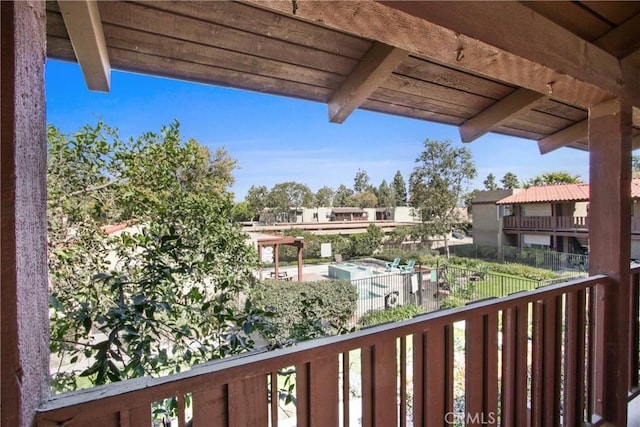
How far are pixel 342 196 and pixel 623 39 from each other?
24.4ft

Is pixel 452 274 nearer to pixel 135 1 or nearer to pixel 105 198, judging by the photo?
pixel 105 198

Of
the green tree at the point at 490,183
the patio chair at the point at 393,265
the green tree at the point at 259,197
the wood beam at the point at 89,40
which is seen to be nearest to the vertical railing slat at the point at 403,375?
the wood beam at the point at 89,40

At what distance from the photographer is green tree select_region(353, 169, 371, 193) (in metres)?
11.3

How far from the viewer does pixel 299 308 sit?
203 centimetres

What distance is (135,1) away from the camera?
0.79m

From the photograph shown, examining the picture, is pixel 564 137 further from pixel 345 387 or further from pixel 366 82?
pixel 345 387

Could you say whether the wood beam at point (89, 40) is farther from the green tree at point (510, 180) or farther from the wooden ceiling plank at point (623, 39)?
the green tree at point (510, 180)

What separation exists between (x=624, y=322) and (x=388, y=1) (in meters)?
1.81

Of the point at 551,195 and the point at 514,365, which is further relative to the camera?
the point at 551,195

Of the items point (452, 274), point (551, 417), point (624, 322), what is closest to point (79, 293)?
point (551, 417)

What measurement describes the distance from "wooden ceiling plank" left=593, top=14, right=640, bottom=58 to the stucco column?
191 cm

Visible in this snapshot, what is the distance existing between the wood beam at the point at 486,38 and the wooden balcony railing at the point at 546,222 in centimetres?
1371

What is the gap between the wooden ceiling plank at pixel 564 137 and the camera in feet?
6.43

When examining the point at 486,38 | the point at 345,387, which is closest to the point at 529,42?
the point at 486,38
